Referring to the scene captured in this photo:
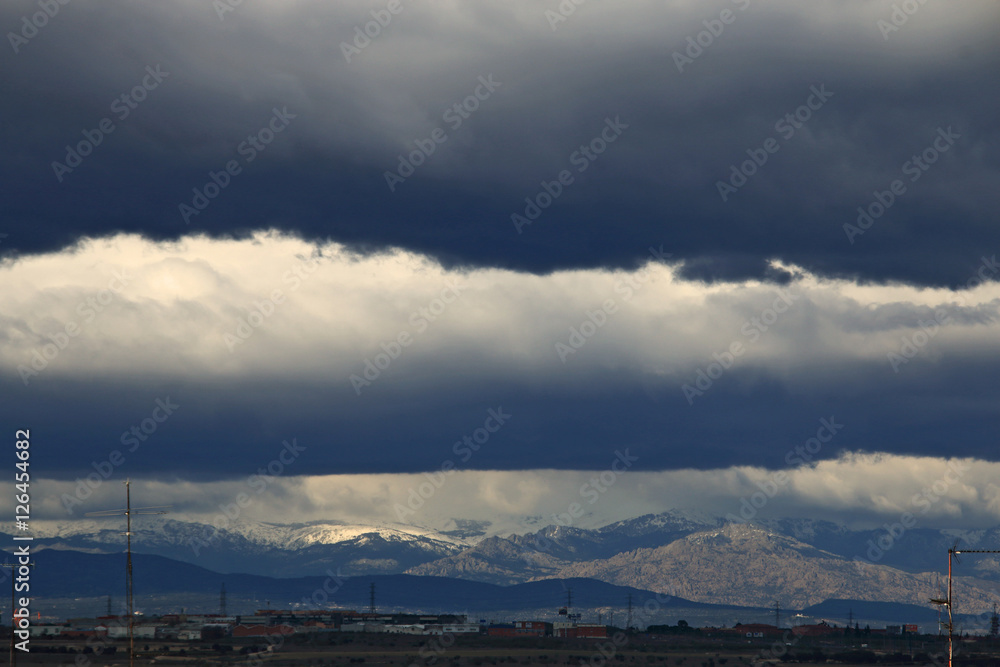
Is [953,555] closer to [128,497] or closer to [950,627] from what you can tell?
[950,627]

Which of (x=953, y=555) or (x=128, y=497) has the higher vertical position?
(x=128, y=497)

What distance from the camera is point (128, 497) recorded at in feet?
424

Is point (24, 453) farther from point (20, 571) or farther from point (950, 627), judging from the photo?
point (950, 627)

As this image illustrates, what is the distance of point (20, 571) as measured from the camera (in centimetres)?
12038

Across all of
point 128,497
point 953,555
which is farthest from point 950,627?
point 128,497

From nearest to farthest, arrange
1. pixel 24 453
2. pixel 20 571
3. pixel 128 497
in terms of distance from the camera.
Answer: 1. pixel 24 453
2. pixel 20 571
3. pixel 128 497

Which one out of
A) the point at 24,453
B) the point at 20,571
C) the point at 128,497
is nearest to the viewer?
the point at 24,453

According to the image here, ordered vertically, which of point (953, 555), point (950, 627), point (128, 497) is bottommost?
point (950, 627)

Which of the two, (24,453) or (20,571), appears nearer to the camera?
(24,453)

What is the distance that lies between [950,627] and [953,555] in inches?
292

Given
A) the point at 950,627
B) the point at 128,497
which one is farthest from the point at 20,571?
the point at 950,627

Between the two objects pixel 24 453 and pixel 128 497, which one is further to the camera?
pixel 128 497

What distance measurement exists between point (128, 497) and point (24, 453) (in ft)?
61.9

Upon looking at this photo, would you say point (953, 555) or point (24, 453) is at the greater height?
point (24, 453)
